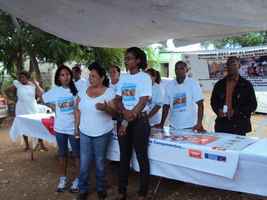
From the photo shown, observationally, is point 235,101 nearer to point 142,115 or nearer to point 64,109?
point 142,115

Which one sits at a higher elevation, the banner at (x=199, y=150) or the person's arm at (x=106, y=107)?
the person's arm at (x=106, y=107)

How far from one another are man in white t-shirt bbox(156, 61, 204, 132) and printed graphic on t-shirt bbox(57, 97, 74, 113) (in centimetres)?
112

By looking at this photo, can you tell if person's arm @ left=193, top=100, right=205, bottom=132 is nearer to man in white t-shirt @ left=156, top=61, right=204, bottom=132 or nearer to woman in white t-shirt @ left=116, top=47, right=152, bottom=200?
man in white t-shirt @ left=156, top=61, right=204, bottom=132

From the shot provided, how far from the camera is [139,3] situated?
3297 mm

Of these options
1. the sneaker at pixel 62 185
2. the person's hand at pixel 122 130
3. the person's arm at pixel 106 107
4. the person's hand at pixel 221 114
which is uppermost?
the person's arm at pixel 106 107

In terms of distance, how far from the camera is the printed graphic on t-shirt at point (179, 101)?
411 cm

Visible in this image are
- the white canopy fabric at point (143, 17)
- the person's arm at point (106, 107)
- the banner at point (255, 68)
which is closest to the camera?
the white canopy fabric at point (143, 17)

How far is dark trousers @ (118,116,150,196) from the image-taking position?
3521 millimetres

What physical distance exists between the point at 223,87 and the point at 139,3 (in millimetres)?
1514

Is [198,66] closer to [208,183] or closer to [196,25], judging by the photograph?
[196,25]

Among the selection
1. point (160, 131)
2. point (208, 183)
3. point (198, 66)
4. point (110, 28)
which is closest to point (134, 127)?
point (160, 131)

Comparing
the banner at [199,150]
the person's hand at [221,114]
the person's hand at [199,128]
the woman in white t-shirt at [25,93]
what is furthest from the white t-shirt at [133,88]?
the woman in white t-shirt at [25,93]

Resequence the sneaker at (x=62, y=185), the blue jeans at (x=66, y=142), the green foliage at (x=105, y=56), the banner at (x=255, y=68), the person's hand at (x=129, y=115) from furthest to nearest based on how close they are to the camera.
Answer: the green foliage at (x=105, y=56) → the banner at (x=255, y=68) → the sneaker at (x=62, y=185) → the blue jeans at (x=66, y=142) → the person's hand at (x=129, y=115)

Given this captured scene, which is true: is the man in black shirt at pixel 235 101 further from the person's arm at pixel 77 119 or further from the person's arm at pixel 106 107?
the person's arm at pixel 77 119
